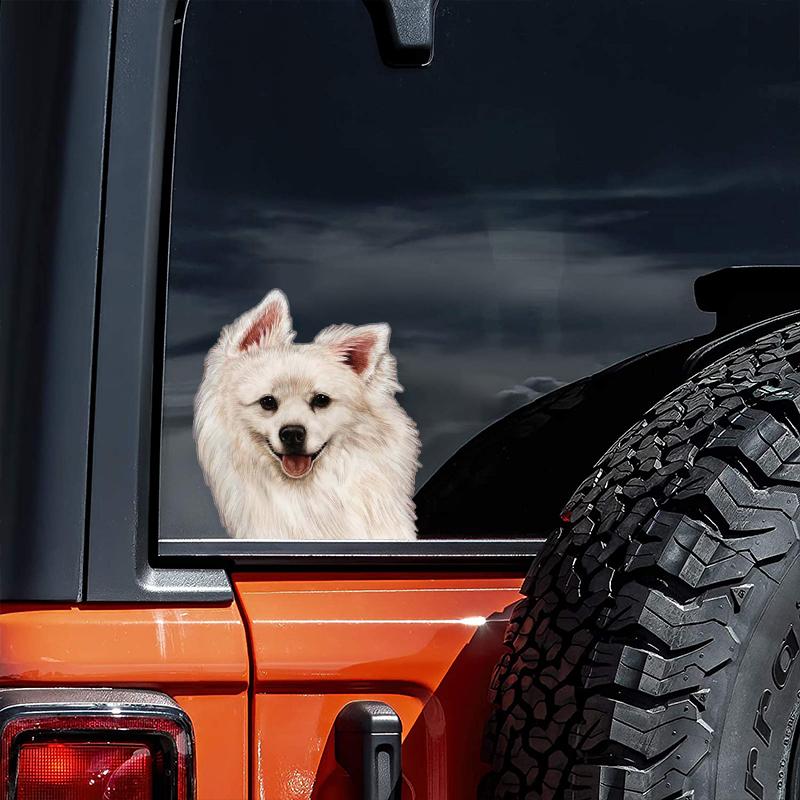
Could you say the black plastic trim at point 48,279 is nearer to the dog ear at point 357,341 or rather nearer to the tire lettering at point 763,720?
the dog ear at point 357,341

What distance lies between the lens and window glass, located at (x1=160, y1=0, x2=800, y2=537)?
1.87 meters

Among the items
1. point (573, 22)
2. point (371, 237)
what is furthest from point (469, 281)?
point (573, 22)

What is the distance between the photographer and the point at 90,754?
1.66 meters

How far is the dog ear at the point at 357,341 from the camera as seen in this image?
190 centimetres

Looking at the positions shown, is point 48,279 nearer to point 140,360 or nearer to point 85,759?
point 140,360

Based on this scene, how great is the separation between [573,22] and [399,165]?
1.18 ft

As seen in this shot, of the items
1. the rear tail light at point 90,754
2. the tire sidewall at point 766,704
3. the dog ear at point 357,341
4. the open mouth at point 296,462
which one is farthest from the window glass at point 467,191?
the tire sidewall at point 766,704

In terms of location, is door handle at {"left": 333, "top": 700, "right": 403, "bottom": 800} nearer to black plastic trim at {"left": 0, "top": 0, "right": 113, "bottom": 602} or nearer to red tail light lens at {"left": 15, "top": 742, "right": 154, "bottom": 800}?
red tail light lens at {"left": 15, "top": 742, "right": 154, "bottom": 800}

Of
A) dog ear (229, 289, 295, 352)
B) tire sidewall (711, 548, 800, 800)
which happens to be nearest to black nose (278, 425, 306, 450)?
dog ear (229, 289, 295, 352)

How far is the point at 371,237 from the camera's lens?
1.90m

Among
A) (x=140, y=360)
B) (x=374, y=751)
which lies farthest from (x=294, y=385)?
(x=374, y=751)

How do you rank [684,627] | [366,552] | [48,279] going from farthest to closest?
[366,552] → [48,279] → [684,627]

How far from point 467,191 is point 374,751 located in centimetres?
82

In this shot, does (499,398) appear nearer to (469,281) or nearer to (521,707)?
(469,281)
